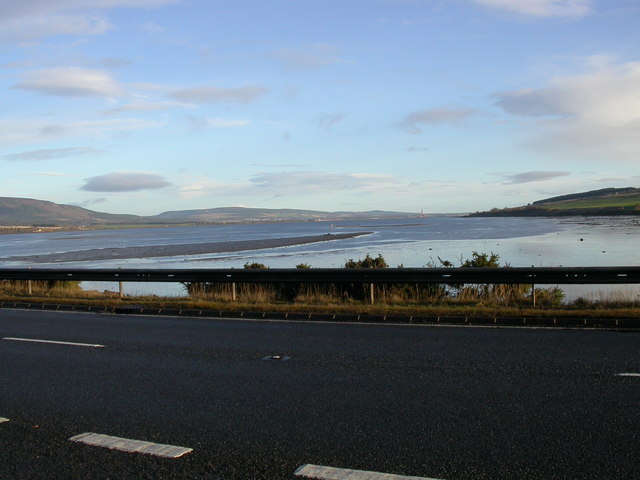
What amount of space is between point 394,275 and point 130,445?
1046 centimetres

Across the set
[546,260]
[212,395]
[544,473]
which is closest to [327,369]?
[212,395]

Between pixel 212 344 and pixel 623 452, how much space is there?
21.8ft

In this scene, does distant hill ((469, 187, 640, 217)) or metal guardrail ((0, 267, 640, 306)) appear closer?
metal guardrail ((0, 267, 640, 306))

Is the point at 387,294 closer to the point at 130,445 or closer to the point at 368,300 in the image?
the point at 368,300

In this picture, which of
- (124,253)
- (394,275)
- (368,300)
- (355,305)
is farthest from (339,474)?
(124,253)

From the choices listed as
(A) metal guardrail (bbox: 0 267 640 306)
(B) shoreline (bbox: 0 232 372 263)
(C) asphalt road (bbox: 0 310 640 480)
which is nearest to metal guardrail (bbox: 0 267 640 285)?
(A) metal guardrail (bbox: 0 267 640 306)

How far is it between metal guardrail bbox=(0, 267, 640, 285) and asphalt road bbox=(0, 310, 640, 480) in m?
3.44

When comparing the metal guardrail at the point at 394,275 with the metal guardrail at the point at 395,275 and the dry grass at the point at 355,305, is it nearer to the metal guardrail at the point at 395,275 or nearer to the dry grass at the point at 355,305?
the metal guardrail at the point at 395,275

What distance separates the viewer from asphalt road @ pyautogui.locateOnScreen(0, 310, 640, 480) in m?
4.88

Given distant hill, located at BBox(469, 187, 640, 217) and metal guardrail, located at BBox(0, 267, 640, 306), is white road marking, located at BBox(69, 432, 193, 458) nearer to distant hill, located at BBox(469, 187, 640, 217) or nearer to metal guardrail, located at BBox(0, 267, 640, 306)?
metal guardrail, located at BBox(0, 267, 640, 306)

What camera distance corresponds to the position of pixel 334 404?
21.1 feet

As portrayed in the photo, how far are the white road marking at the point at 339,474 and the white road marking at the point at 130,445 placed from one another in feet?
3.53

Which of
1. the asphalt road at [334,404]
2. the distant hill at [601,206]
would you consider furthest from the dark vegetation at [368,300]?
the distant hill at [601,206]

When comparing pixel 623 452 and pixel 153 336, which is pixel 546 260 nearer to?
pixel 153 336
